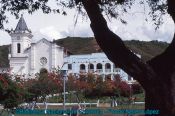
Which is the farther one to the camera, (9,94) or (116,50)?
(9,94)

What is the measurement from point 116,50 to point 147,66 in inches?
25.0

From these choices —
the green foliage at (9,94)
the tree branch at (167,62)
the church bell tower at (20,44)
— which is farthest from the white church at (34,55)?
the tree branch at (167,62)

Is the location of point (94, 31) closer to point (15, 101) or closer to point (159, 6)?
point (159, 6)

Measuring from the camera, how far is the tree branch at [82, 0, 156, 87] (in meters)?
8.69

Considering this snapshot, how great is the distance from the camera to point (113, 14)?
10078mm

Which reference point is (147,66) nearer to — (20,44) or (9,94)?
(9,94)

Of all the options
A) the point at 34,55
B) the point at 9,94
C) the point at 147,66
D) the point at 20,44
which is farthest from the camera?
the point at 34,55

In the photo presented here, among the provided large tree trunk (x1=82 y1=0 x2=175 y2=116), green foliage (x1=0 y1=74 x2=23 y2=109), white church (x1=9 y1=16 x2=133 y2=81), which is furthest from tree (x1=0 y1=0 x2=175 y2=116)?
white church (x1=9 y1=16 x2=133 y2=81)

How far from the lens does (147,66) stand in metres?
8.74

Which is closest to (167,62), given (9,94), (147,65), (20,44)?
(147,65)

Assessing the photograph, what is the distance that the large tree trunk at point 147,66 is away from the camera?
337 inches

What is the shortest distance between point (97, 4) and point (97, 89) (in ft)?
170

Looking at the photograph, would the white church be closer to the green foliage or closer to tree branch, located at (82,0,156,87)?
the green foliage

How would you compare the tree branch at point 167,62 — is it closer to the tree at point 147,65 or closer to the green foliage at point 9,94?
the tree at point 147,65
